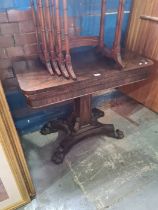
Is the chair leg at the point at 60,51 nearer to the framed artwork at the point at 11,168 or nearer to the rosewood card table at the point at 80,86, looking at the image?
the rosewood card table at the point at 80,86

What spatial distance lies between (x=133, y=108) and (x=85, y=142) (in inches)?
30.5

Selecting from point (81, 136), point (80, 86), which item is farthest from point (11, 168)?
point (81, 136)

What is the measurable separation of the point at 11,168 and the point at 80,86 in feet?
2.01

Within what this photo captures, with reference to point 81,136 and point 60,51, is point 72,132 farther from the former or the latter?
point 60,51

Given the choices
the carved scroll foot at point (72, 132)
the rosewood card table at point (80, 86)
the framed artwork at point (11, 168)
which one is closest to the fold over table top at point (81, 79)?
the rosewood card table at point (80, 86)

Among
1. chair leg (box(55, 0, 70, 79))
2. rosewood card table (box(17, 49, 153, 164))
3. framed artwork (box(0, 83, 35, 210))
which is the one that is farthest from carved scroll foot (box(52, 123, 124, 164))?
chair leg (box(55, 0, 70, 79))

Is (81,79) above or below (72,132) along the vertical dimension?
above

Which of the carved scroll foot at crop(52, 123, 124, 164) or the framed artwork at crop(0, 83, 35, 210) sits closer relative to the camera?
the framed artwork at crop(0, 83, 35, 210)

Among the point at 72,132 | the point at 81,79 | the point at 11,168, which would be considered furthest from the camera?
the point at 72,132

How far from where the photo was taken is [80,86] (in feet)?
3.79

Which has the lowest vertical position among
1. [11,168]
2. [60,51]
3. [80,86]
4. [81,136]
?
[81,136]

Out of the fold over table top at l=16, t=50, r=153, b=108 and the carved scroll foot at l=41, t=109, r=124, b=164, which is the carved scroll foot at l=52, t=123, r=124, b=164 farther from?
the fold over table top at l=16, t=50, r=153, b=108

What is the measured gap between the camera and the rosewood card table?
1080 mm

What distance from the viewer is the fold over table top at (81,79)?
106cm
